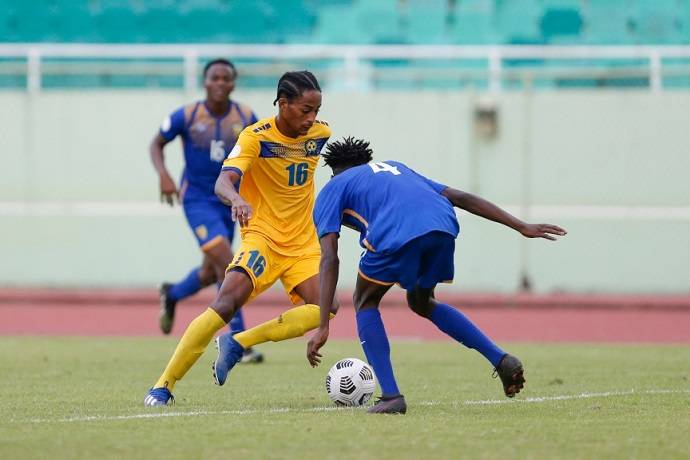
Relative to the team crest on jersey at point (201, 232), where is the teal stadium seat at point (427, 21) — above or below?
above

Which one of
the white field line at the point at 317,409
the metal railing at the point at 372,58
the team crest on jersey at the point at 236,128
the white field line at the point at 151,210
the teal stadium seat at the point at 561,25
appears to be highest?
the teal stadium seat at the point at 561,25

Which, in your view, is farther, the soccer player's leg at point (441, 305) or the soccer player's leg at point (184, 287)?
the soccer player's leg at point (184, 287)

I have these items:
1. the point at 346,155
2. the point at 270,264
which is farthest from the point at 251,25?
the point at 346,155

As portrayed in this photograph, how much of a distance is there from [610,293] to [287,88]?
13267 mm

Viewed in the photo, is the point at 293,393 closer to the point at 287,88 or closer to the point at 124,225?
the point at 287,88

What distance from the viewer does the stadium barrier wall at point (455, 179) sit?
2083 centimetres

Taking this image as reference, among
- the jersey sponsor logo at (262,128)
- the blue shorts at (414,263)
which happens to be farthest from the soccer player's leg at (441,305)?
the jersey sponsor logo at (262,128)

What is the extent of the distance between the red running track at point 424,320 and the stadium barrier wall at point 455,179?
0.87m

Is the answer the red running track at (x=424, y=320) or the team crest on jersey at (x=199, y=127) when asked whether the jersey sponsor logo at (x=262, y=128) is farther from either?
the red running track at (x=424, y=320)

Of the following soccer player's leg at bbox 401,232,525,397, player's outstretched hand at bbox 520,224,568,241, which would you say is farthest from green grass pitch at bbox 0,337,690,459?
player's outstretched hand at bbox 520,224,568,241

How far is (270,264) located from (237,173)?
0.73 m

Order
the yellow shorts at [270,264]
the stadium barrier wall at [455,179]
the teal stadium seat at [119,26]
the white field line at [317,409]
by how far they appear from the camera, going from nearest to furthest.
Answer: the white field line at [317,409] → the yellow shorts at [270,264] → the stadium barrier wall at [455,179] → the teal stadium seat at [119,26]

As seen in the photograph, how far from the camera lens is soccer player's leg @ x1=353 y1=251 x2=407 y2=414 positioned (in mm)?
7594

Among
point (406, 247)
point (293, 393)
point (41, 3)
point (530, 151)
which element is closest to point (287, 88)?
point (406, 247)
